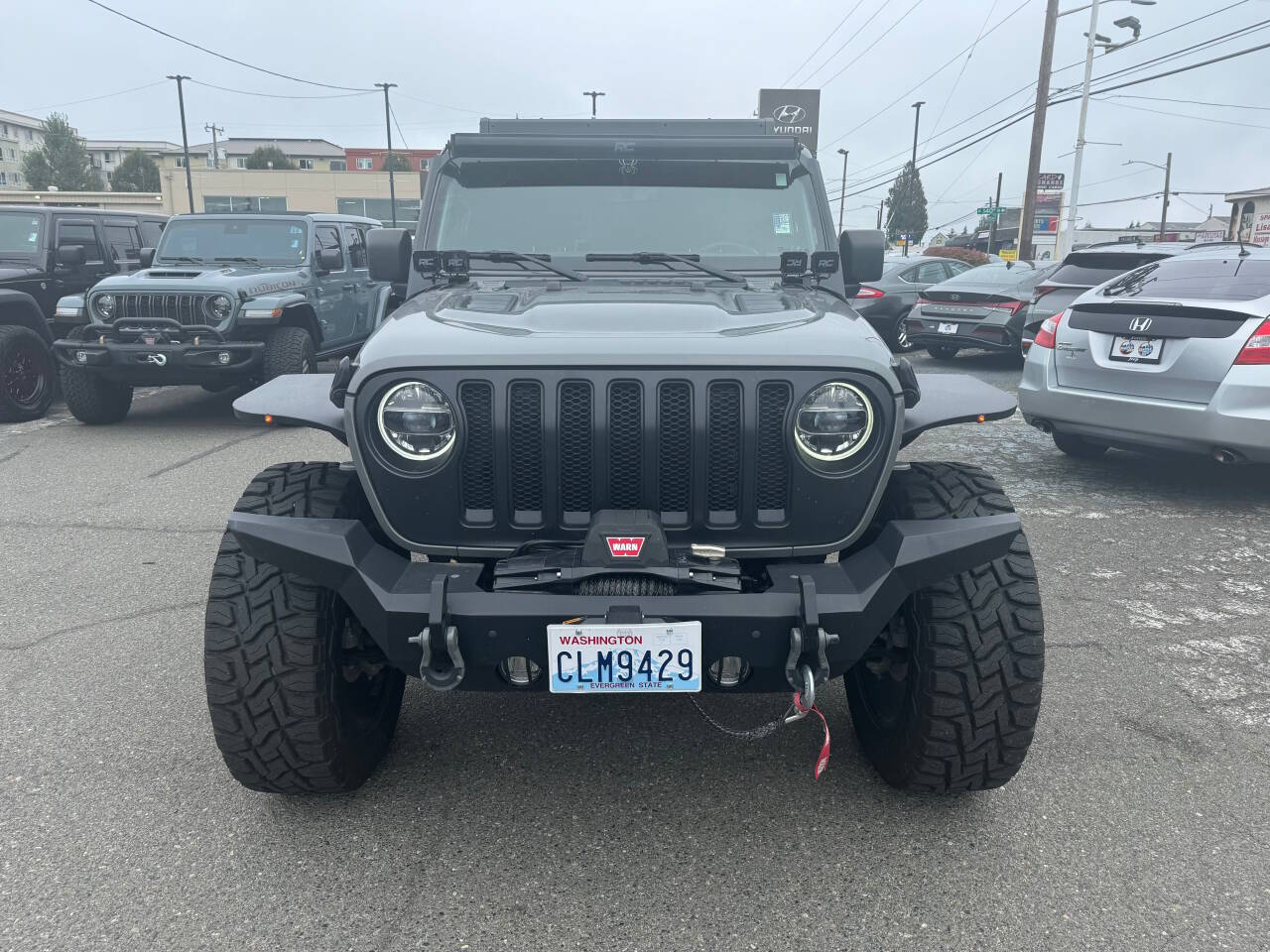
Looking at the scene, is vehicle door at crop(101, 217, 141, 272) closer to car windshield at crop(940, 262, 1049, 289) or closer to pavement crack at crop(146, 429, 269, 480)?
pavement crack at crop(146, 429, 269, 480)

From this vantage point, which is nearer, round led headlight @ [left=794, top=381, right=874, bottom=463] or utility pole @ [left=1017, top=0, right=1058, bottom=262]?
round led headlight @ [left=794, top=381, right=874, bottom=463]

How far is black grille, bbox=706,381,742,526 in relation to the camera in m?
2.46

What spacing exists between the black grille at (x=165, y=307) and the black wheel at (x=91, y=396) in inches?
25.3

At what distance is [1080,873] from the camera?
2.51 metres

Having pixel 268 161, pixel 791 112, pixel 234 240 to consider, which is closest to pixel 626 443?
pixel 234 240

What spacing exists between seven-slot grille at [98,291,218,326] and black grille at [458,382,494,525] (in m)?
6.70

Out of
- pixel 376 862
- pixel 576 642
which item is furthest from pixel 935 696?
pixel 376 862

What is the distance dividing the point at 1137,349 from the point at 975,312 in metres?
6.43

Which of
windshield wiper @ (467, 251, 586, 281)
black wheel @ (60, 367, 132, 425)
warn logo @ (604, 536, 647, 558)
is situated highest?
windshield wiper @ (467, 251, 586, 281)

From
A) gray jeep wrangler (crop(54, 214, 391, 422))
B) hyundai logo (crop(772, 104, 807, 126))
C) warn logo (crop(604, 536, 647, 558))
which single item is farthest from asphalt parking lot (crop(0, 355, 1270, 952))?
hyundai logo (crop(772, 104, 807, 126))

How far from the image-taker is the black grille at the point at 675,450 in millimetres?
2457

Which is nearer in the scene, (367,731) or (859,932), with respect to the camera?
(859,932)

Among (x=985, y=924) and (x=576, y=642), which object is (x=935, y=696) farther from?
(x=576, y=642)

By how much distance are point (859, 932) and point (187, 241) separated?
916cm
